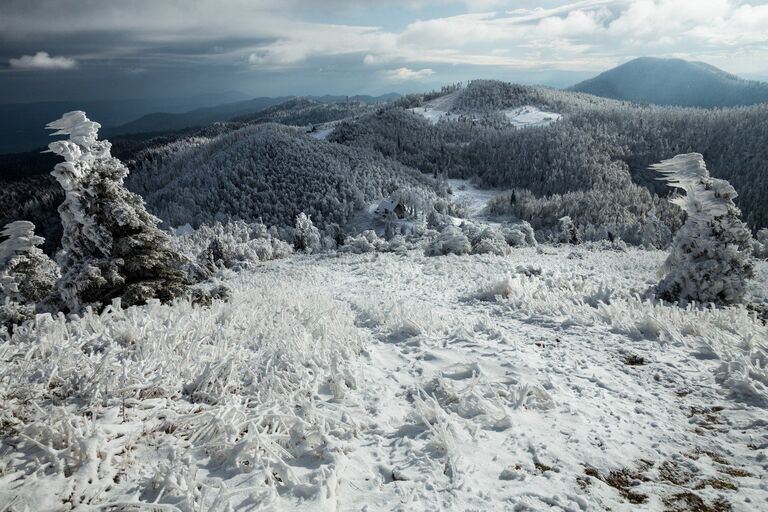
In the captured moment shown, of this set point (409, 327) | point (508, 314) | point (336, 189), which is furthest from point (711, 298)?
point (336, 189)

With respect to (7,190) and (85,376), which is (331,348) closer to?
(85,376)

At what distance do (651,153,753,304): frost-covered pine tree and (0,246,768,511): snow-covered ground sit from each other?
5596 millimetres

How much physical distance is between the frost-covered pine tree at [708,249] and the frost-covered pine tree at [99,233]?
1675cm

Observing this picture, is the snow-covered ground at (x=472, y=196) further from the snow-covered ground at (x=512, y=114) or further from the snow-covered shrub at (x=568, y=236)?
the snow-covered ground at (x=512, y=114)

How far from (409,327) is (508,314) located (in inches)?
145

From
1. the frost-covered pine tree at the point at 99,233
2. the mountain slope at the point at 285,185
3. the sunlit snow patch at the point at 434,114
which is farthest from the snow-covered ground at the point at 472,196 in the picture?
the sunlit snow patch at the point at 434,114

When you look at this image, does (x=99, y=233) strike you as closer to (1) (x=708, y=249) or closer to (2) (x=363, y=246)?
(1) (x=708, y=249)

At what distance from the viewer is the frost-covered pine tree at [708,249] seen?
13.1 meters

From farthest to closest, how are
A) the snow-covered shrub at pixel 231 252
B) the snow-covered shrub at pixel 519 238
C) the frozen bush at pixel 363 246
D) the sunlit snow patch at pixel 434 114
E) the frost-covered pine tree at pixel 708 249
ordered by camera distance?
the sunlit snow patch at pixel 434 114
the snow-covered shrub at pixel 519 238
the frozen bush at pixel 363 246
the snow-covered shrub at pixel 231 252
the frost-covered pine tree at pixel 708 249

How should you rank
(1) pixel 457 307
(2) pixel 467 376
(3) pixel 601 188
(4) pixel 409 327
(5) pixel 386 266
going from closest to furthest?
1. (2) pixel 467 376
2. (4) pixel 409 327
3. (1) pixel 457 307
4. (5) pixel 386 266
5. (3) pixel 601 188

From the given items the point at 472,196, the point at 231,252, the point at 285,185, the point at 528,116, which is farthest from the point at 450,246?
the point at 528,116

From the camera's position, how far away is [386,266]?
2250 cm

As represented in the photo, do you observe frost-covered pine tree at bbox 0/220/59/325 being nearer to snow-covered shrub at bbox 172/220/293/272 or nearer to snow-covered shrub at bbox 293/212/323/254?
snow-covered shrub at bbox 172/220/293/272

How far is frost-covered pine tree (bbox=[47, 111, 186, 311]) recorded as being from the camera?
1103 cm
